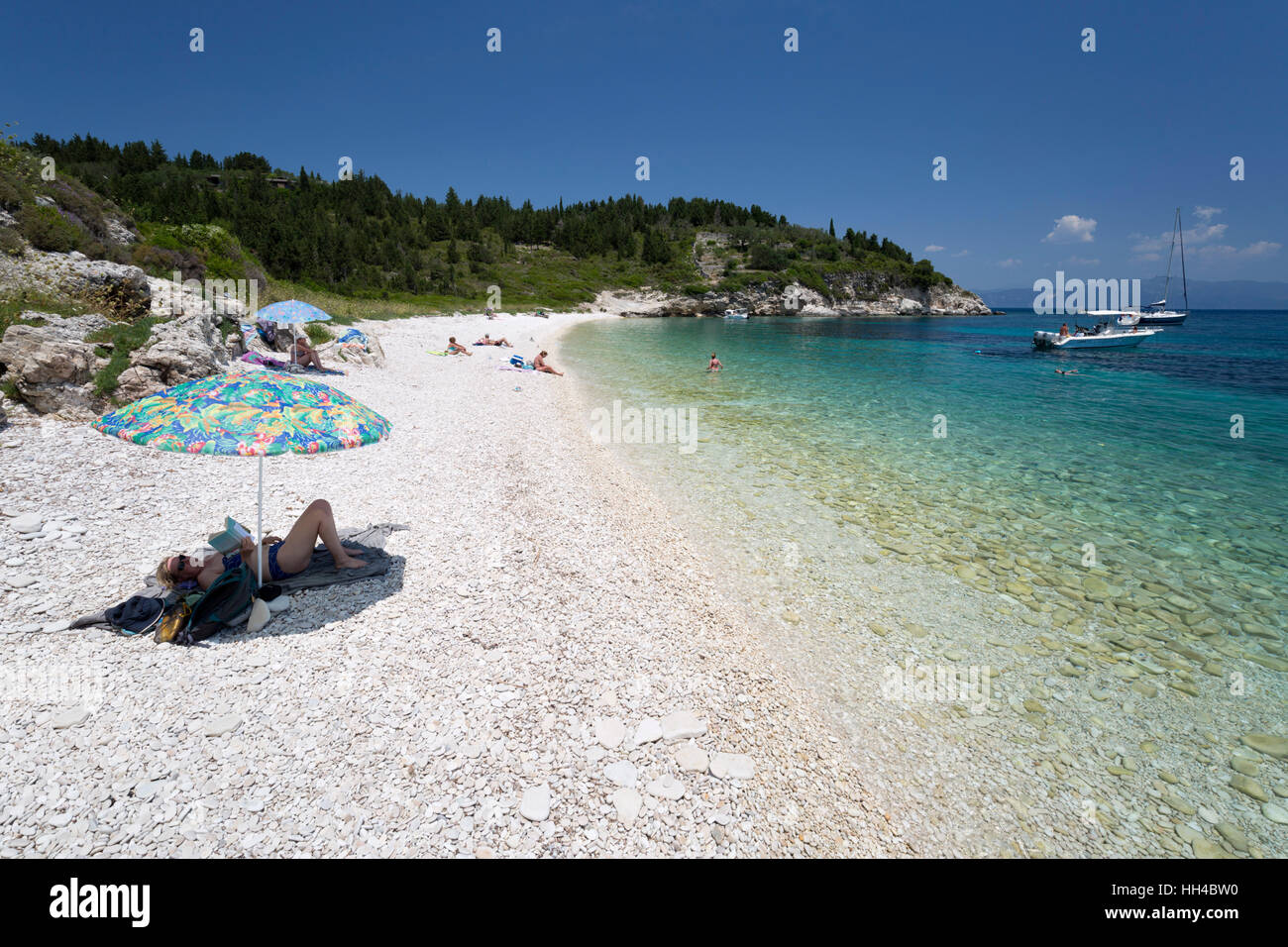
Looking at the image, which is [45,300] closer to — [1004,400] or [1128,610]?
[1128,610]

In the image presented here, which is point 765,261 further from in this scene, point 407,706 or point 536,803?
point 536,803

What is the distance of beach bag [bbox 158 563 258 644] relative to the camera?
4762mm

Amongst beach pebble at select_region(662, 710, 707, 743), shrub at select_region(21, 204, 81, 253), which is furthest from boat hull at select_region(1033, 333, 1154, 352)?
shrub at select_region(21, 204, 81, 253)

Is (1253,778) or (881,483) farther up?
(881,483)

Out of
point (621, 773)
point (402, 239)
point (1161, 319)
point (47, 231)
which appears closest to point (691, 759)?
point (621, 773)

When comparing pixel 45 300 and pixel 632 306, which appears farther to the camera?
pixel 632 306

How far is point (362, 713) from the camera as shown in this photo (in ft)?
13.7

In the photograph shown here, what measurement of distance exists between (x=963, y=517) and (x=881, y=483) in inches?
74.2

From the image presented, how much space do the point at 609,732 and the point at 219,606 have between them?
12.8 ft

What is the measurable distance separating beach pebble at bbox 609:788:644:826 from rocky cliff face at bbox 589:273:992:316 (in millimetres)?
88736

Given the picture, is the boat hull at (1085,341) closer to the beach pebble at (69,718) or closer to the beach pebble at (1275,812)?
the beach pebble at (1275,812)

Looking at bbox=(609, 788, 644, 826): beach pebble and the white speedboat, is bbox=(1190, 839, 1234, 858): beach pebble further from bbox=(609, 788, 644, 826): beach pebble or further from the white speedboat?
the white speedboat

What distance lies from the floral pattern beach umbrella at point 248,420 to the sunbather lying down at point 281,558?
11.7 inches

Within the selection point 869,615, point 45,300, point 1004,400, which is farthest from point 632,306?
point 869,615
